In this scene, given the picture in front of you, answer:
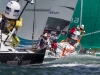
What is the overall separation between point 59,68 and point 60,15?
22.7ft

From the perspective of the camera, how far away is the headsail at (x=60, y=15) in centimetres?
2364

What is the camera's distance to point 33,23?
20.0 meters

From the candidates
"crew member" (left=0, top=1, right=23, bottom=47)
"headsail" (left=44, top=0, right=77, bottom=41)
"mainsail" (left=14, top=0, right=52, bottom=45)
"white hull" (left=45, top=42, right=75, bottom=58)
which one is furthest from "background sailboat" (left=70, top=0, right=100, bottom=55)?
"crew member" (left=0, top=1, right=23, bottom=47)

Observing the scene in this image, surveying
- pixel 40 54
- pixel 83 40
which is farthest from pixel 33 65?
pixel 83 40

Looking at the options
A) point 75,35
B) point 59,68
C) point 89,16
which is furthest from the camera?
point 89,16

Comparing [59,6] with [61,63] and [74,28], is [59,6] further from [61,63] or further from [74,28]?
[61,63]

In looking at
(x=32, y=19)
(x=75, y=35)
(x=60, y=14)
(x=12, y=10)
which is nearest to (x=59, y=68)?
(x=12, y=10)

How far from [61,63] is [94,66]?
130cm

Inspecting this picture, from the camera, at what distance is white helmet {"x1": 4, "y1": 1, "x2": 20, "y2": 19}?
18188 mm

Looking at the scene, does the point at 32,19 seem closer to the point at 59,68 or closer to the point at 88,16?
the point at 59,68

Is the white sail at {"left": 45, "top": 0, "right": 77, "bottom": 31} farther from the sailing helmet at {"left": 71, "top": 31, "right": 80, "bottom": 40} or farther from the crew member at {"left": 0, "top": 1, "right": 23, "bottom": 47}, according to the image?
the crew member at {"left": 0, "top": 1, "right": 23, "bottom": 47}

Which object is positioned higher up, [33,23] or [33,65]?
[33,23]

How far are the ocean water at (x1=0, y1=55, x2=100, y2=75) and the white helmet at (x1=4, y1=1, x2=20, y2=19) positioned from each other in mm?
2128

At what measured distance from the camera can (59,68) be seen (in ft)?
56.9
